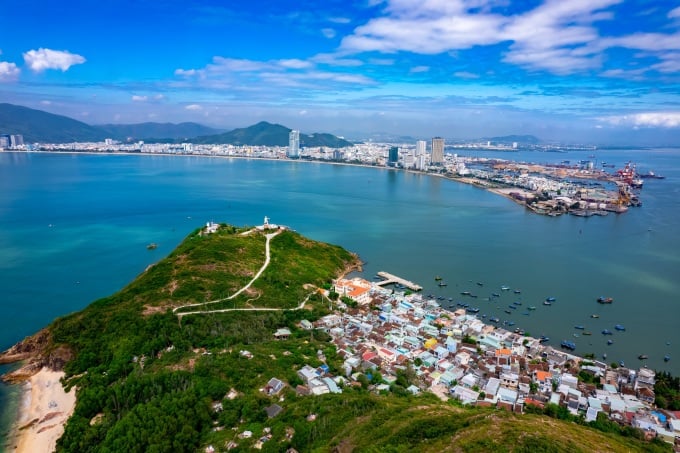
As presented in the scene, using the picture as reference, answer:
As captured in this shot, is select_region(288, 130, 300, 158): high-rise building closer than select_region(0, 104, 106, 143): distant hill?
Yes

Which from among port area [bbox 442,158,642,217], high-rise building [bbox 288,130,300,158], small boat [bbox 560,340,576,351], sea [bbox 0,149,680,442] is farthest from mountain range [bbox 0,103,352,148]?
small boat [bbox 560,340,576,351]

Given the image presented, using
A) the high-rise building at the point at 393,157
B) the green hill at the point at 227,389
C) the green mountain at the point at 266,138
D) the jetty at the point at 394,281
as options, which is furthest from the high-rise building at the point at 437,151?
the green hill at the point at 227,389

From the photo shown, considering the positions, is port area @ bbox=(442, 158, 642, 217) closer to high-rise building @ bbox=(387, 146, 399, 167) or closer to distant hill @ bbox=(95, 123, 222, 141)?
high-rise building @ bbox=(387, 146, 399, 167)

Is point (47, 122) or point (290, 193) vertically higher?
point (47, 122)

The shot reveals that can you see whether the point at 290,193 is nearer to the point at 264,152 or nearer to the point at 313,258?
the point at 313,258

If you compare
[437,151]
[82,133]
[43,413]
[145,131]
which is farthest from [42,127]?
[43,413]

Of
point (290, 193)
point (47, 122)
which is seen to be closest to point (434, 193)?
point (290, 193)
